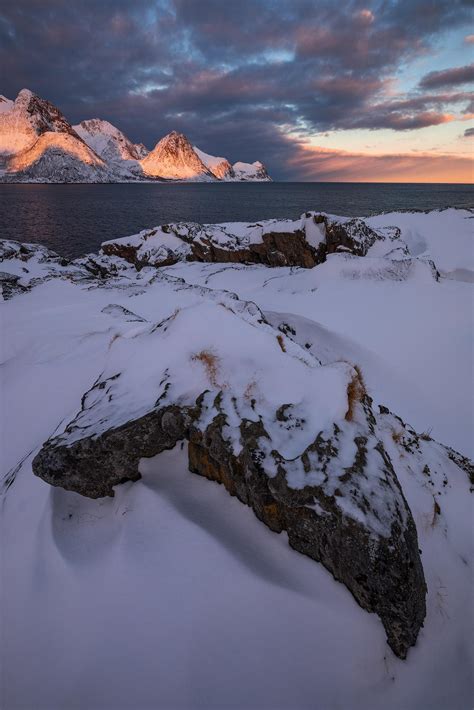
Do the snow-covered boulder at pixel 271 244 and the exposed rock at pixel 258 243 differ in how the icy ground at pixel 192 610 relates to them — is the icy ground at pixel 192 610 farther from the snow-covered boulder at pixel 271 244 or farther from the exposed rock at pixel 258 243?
the exposed rock at pixel 258 243

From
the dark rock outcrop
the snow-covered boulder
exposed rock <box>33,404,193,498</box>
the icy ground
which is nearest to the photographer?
the icy ground

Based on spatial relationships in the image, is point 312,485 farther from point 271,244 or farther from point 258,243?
point 258,243

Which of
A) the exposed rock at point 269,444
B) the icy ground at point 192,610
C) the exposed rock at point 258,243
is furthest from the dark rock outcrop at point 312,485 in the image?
the exposed rock at point 258,243

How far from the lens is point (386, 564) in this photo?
3.09m

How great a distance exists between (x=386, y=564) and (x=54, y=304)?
15222 millimetres

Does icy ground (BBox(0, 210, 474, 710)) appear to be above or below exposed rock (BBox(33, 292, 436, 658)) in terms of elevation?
below

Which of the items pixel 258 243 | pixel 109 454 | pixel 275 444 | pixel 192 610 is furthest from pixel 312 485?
pixel 258 243

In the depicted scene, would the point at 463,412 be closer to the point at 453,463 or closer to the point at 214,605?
the point at 453,463

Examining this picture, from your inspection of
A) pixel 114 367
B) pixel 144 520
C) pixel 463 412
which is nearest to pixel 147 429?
pixel 144 520

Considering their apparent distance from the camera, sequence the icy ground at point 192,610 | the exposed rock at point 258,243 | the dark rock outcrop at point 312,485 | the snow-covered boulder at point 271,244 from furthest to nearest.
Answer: the exposed rock at point 258,243 < the snow-covered boulder at point 271,244 < the dark rock outcrop at point 312,485 < the icy ground at point 192,610

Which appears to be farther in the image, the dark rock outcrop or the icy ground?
the dark rock outcrop

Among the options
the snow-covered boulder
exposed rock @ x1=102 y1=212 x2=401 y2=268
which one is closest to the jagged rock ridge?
the snow-covered boulder

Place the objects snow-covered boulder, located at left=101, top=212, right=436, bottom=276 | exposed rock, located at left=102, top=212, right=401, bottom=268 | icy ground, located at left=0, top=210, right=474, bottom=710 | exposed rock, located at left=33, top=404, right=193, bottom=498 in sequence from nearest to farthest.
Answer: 1. icy ground, located at left=0, top=210, right=474, bottom=710
2. exposed rock, located at left=33, top=404, right=193, bottom=498
3. snow-covered boulder, located at left=101, top=212, right=436, bottom=276
4. exposed rock, located at left=102, top=212, right=401, bottom=268

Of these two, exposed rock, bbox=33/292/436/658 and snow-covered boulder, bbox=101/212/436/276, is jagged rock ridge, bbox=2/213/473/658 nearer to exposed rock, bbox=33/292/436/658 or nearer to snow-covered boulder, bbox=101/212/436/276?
exposed rock, bbox=33/292/436/658
